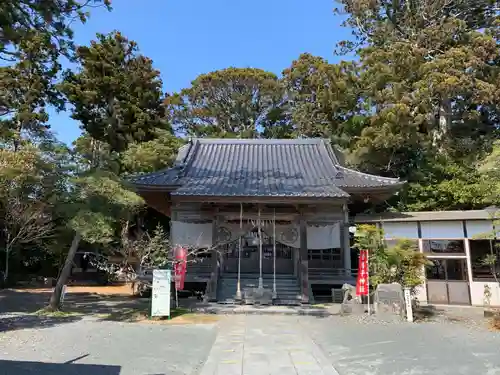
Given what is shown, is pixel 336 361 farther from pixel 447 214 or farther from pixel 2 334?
pixel 447 214

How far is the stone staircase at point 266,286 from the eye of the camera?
12.2 metres

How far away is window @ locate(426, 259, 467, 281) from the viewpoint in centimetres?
1282

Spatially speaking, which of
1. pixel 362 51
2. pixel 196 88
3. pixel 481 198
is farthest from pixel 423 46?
A: pixel 196 88

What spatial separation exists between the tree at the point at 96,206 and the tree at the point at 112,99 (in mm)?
16499

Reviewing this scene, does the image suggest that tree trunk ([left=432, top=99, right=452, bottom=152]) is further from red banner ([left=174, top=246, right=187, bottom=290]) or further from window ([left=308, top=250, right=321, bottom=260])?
red banner ([left=174, top=246, right=187, bottom=290])

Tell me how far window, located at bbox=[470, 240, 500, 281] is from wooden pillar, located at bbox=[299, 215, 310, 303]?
5.75 m

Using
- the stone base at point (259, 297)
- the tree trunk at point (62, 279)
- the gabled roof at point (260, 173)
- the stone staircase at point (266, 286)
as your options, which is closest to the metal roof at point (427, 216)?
the gabled roof at point (260, 173)

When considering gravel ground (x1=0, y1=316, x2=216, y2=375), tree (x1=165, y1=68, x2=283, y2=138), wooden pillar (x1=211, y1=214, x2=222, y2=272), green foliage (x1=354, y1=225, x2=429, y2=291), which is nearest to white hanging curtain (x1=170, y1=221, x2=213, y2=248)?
wooden pillar (x1=211, y1=214, x2=222, y2=272)

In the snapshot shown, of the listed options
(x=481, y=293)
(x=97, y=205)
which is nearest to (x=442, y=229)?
(x=481, y=293)

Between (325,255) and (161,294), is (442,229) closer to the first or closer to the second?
(325,255)

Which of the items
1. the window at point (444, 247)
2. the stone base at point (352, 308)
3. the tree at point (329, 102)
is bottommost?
the stone base at point (352, 308)

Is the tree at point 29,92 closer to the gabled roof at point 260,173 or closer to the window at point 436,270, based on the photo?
the gabled roof at point 260,173

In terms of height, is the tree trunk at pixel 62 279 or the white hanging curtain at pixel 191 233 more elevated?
the white hanging curtain at pixel 191 233

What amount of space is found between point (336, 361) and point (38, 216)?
12.4 meters
